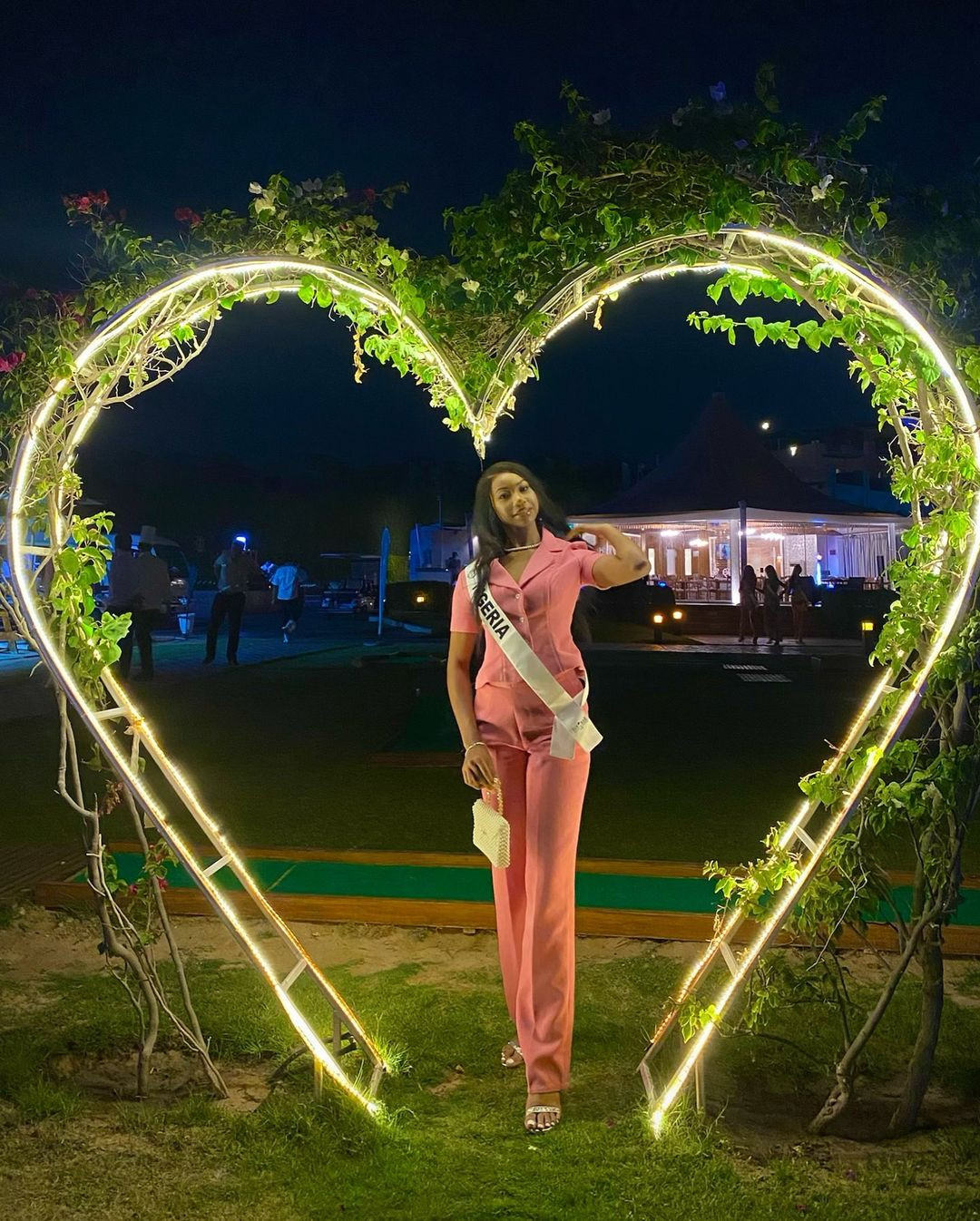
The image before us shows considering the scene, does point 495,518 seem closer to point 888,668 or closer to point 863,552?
point 888,668

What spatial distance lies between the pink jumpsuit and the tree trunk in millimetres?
1056

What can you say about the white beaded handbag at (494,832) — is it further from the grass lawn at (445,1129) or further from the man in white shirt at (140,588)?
the man in white shirt at (140,588)

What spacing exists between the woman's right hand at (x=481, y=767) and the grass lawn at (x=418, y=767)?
3.26 metres

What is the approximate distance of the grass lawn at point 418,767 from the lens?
7090mm

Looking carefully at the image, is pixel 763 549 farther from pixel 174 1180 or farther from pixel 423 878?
pixel 174 1180

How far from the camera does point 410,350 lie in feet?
12.2

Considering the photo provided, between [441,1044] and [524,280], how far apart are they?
8.96 feet

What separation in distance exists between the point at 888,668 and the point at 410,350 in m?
1.89

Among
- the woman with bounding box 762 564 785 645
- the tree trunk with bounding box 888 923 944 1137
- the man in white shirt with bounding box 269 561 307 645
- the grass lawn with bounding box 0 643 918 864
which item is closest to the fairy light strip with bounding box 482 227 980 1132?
the tree trunk with bounding box 888 923 944 1137

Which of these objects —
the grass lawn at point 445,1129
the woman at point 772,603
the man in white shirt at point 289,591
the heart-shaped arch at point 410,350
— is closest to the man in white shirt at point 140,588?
the man in white shirt at point 289,591

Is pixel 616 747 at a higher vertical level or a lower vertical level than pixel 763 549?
lower

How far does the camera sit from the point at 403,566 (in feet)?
151

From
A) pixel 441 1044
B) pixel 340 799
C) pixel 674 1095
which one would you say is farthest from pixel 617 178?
pixel 340 799

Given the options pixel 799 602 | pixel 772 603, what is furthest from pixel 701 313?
pixel 799 602
